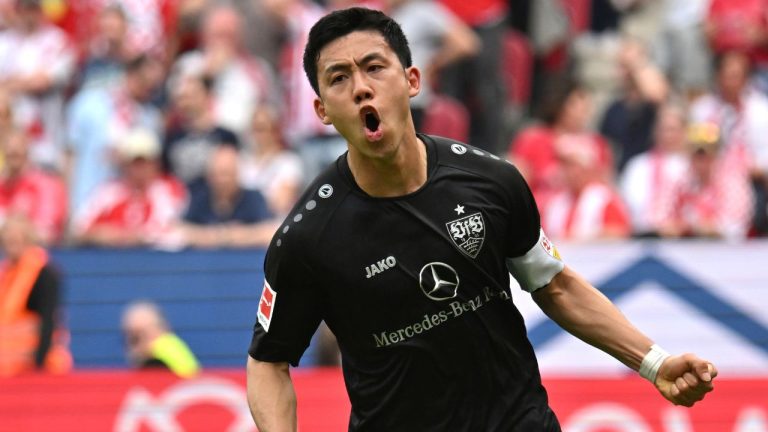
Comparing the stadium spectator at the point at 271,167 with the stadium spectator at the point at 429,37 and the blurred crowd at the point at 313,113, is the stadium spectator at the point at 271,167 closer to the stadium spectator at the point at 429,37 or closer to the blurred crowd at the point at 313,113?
the blurred crowd at the point at 313,113

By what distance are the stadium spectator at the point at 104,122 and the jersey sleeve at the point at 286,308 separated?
26.7 ft

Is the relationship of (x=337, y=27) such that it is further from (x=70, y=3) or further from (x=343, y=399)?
(x=70, y=3)

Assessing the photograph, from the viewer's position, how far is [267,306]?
4977mm

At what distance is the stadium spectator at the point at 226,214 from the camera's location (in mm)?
11797

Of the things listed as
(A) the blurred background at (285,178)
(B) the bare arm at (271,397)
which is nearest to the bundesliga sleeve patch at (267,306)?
(B) the bare arm at (271,397)

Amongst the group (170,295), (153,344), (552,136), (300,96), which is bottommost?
(153,344)

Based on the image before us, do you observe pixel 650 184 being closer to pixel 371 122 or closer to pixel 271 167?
pixel 271 167

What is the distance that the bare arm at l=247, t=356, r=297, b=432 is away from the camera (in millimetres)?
4973

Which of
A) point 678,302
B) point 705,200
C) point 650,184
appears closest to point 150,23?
point 650,184

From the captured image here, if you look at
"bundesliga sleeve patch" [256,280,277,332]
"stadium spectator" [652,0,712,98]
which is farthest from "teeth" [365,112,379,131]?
"stadium spectator" [652,0,712,98]

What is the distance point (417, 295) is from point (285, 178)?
296 inches

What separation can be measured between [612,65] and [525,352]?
9.38 m

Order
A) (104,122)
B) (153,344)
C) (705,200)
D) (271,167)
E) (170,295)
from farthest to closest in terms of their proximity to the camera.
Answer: (104,122)
(271,167)
(170,295)
(705,200)
(153,344)

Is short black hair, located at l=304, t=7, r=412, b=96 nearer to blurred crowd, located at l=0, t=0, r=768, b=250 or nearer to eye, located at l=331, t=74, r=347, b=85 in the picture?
eye, located at l=331, t=74, r=347, b=85
